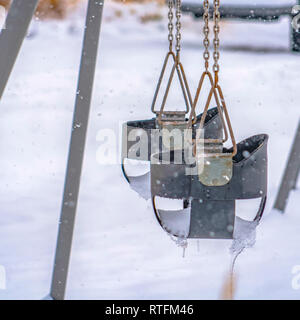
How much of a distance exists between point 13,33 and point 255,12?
2.25 m

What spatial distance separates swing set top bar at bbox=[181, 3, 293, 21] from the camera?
11.6ft

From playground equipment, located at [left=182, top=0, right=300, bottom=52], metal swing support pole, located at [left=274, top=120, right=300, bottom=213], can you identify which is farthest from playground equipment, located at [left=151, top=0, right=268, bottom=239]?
playground equipment, located at [left=182, top=0, right=300, bottom=52]

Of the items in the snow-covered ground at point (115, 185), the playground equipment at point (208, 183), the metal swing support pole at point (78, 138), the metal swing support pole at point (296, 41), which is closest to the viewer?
the playground equipment at point (208, 183)

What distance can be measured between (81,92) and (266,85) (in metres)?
5.86

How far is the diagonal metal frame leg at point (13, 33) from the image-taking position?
179 centimetres

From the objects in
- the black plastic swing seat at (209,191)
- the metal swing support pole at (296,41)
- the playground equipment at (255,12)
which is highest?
the playground equipment at (255,12)

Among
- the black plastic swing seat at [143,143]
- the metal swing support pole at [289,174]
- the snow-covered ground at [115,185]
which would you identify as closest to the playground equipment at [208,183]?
the black plastic swing seat at [143,143]

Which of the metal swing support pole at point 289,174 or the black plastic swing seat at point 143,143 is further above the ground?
the metal swing support pole at point 289,174

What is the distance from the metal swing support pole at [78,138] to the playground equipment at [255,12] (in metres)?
1.47

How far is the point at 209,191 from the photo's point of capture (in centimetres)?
147

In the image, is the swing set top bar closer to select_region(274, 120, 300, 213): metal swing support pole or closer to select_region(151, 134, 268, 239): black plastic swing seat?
select_region(274, 120, 300, 213): metal swing support pole

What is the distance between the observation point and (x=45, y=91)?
7.30m

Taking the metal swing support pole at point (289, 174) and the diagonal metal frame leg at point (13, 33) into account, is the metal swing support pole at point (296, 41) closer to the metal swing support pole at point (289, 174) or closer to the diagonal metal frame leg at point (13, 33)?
the metal swing support pole at point (289, 174)

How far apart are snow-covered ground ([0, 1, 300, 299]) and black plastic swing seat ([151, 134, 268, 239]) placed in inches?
38.2
